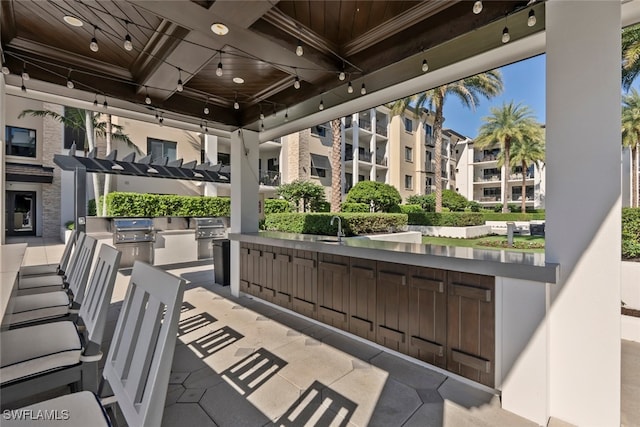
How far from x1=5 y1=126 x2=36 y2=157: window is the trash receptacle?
12.9m

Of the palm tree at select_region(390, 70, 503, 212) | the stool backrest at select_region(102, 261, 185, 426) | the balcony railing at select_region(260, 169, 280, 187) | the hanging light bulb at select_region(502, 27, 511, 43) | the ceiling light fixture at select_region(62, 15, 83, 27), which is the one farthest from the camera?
the balcony railing at select_region(260, 169, 280, 187)

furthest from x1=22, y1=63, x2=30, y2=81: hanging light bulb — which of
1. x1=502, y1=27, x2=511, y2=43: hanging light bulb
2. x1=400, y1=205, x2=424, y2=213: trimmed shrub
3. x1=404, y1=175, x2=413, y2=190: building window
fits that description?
x1=404, y1=175, x2=413, y2=190: building window

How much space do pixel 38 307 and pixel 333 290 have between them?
8.45 ft

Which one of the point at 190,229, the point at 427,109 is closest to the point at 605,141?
the point at 190,229

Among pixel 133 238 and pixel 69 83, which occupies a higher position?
pixel 69 83

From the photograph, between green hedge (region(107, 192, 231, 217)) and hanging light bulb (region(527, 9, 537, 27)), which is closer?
hanging light bulb (region(527, 9, 537, 27))

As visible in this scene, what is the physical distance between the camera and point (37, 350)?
1567 mm

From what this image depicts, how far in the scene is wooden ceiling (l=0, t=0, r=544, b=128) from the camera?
7.50ft

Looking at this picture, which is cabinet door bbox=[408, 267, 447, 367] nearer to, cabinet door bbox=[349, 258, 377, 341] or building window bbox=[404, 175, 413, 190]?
cabinet door bbox=[349, 258, 377, 341]

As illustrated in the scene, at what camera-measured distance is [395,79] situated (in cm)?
314

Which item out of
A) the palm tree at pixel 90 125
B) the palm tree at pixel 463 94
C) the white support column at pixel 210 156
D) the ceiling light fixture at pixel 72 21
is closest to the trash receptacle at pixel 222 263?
the ceiling light fixture at pixel 72 21

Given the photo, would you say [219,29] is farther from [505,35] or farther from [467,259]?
[467,259]

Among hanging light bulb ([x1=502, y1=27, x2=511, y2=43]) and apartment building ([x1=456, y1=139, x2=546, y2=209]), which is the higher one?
apartment building ([x1=456, y1=139, x2=546, y2=209])

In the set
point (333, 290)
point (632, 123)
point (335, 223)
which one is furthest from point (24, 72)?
point (632, 123)
